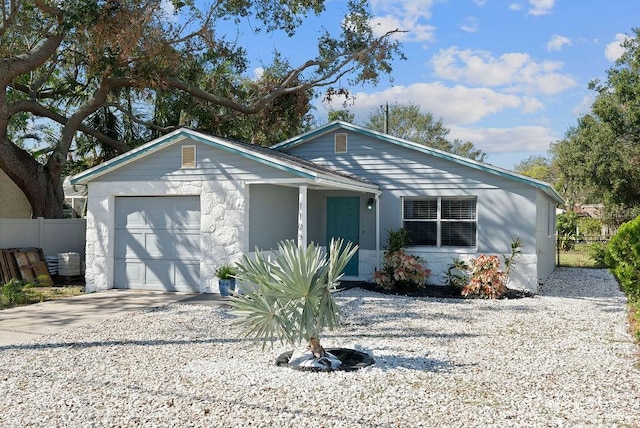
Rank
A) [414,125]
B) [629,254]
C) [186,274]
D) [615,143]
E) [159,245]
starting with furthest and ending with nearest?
1. [414,125]
2. [615,143]
3. [159,245]
4. [186,274]
5. [629,254]

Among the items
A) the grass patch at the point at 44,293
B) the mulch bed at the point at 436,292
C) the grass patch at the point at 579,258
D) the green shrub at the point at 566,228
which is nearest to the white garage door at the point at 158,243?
the grass patch at the point at 44,293

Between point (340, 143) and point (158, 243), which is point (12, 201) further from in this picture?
point (340, 143)

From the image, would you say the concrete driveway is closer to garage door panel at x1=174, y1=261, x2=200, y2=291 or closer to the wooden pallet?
garage door panel at x1=174, y1=261, x2=200, y2=291

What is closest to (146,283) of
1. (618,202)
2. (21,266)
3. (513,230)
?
(21,266)

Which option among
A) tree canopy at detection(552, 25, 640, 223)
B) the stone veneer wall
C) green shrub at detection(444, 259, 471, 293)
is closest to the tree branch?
the stone veneer wall

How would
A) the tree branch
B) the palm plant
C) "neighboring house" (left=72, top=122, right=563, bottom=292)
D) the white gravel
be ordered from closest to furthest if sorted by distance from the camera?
the white gravel, the palm plant, "neighboring house" (left=72, top=122, right=563, bottom=292), the tree branch

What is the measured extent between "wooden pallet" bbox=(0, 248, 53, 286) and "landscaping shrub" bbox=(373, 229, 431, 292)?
27.0 ft

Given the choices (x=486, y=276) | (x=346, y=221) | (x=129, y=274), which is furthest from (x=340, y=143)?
(x=129, y=274)

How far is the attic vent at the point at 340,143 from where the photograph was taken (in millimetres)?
15180

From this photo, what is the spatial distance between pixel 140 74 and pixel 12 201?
6.11 metres

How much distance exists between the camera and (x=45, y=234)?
15.7 metres

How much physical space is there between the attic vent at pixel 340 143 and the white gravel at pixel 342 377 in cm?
620

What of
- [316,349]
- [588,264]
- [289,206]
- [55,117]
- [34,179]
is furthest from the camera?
[588,264]

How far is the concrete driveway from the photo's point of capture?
8.78 m
